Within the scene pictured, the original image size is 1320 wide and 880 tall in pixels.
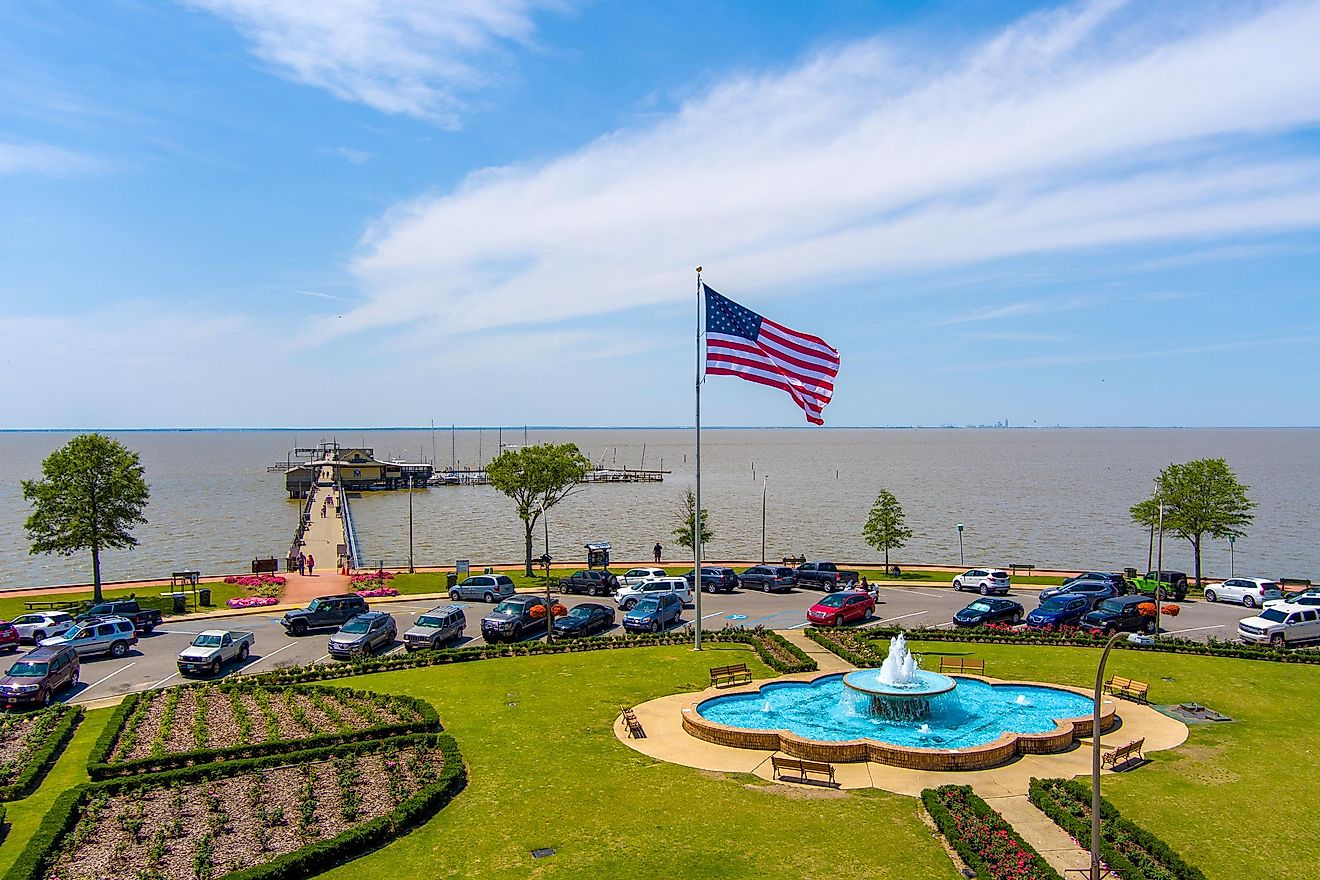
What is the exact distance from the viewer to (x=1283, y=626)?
37.3m

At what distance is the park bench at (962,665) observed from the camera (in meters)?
32.1

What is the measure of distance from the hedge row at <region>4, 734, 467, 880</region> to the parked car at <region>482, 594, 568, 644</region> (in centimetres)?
1433

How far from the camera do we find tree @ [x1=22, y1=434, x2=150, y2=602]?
49.7 m

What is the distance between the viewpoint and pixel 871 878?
651 inches

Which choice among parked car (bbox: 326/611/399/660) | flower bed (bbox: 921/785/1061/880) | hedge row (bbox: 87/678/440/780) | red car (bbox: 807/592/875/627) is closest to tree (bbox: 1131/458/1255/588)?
red car (bbox: 807/592/875/627)

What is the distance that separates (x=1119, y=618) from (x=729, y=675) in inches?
831

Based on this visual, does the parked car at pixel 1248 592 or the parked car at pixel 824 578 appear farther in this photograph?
the parked car at pixel 824 578

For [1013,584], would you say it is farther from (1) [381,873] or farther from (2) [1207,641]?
(1) [381,873]

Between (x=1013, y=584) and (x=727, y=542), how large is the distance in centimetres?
3430

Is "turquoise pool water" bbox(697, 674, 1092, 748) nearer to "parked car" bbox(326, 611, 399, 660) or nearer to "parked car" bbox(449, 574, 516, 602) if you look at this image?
"parked car" bbox(326, 611, 399, 660)

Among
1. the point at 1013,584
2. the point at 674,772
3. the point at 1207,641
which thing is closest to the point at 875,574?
the point at 1013,584

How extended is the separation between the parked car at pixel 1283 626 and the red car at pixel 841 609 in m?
15.6

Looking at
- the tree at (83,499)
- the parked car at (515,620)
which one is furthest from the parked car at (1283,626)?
the tree at (83,499)

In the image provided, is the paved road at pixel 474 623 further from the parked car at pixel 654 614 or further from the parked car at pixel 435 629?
the parked car at pixel 654 614
